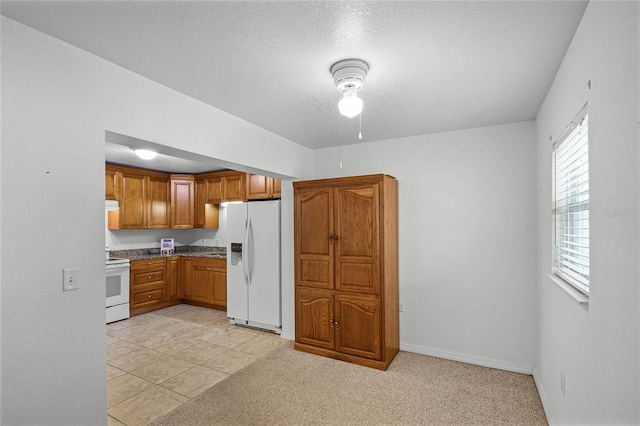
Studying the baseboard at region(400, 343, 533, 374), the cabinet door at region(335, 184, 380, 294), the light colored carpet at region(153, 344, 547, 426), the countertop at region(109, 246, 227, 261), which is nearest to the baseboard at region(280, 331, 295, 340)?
the light colored carpet at region(153, 344, 547, 426)

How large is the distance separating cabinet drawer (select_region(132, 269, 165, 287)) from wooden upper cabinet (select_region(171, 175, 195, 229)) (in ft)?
2.95

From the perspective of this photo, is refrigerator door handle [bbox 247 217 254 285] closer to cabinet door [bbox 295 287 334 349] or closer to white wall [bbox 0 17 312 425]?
cabinet door [bbox 295 287 334 349]

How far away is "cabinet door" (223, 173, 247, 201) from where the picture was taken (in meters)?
5.32

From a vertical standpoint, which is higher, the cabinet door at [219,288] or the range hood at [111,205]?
the range hood at [111,205]

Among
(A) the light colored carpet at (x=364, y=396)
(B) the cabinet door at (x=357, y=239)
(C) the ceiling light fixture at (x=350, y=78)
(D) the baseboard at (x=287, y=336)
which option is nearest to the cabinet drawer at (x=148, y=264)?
(D) the baseboard at (x=287, y=336)

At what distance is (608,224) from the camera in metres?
1.24

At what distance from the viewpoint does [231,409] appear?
2.60 m

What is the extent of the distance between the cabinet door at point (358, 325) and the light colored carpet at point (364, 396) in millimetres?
186

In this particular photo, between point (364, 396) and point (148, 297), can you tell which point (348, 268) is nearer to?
point (364, 396)

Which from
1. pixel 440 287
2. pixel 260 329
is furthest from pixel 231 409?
pixel 440 287

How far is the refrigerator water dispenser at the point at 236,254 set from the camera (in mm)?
4742

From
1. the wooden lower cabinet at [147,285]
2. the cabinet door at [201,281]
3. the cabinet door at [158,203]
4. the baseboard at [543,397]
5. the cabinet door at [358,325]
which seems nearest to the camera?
the baseboard at [543,397]

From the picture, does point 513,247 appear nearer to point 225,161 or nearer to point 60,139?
point 225,161

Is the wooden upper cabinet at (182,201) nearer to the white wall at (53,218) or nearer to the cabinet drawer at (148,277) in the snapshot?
the cabinet drawer at (148,277)
